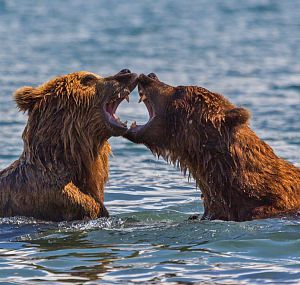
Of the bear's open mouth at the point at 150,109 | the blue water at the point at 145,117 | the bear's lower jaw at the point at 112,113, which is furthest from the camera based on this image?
the bear's lower jaw at the point at 112,113

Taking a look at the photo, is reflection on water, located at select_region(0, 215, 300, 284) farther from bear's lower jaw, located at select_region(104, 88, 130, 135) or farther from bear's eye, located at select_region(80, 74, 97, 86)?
bear's eye, located at select_region(80, 74, 97, 86)

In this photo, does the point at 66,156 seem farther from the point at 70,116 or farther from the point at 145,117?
the point at 145,117

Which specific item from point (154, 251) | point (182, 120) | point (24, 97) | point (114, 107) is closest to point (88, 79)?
point (114, 107)

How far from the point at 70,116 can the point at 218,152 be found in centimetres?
141

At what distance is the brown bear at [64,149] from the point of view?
10.2 meters

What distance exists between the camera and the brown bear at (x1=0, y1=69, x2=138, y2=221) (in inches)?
400

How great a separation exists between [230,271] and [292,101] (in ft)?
35.5

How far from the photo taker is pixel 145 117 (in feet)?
58.4

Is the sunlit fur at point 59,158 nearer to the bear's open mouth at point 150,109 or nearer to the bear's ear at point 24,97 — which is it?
the bear's ear at point 24,97

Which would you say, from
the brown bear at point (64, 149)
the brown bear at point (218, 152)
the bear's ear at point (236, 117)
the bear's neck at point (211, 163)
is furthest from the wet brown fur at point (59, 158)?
the bear's ear at point (236, 117)

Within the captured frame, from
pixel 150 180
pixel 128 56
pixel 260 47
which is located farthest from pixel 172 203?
pixel 260 47

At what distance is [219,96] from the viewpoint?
33.7 ft

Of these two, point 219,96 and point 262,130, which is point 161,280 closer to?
point 219,96

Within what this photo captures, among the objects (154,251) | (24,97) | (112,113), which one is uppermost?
(24,97)
